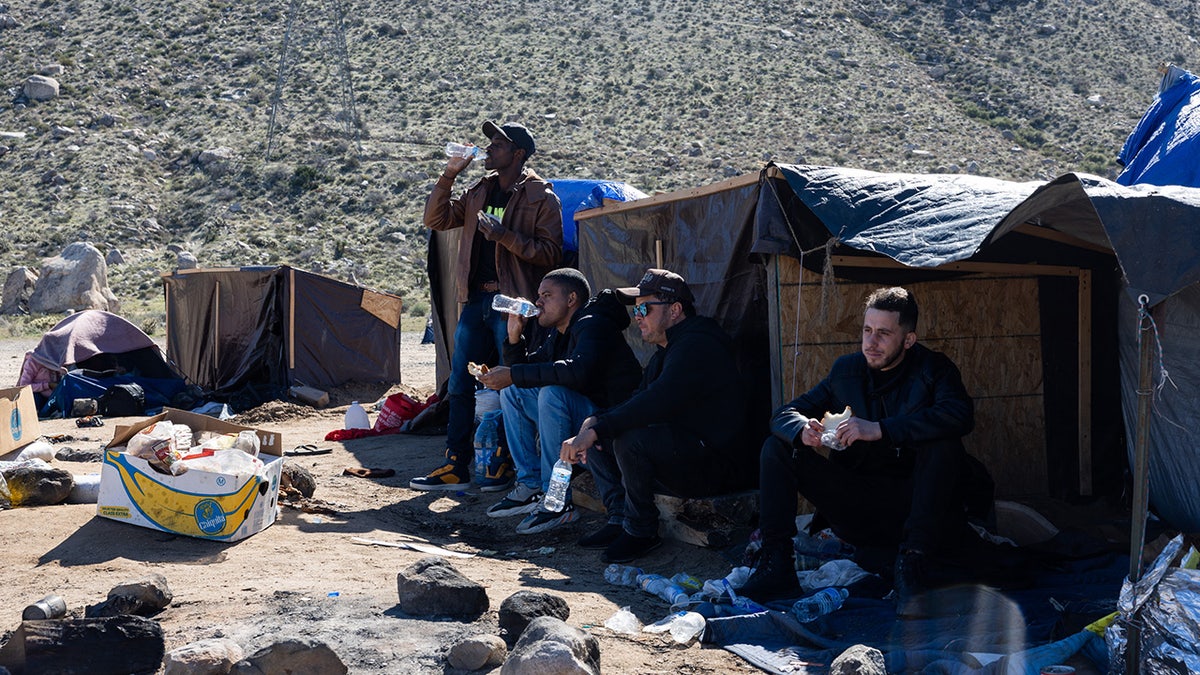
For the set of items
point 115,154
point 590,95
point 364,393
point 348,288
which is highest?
point 590,95

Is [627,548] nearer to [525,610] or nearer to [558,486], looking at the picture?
[558,486]

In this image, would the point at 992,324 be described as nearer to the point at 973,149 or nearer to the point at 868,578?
the point at 868,578

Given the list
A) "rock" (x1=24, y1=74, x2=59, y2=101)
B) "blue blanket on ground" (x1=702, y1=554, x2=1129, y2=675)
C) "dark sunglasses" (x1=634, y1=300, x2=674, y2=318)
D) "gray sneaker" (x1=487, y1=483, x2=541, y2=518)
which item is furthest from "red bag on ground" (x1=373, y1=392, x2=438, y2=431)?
"rock" (x1=24, y1=74, x2=59, y2=101)

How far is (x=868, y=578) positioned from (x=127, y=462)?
341 centimetres

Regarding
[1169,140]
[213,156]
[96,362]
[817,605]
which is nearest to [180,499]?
[817,605]

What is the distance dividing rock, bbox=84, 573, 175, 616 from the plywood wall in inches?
116

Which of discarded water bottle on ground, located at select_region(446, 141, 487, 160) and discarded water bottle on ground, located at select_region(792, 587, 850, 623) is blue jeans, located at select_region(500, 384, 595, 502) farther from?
discarded water bottle on ground, located at select_region(792, 587, 850, 623)

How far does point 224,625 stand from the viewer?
12.9ft

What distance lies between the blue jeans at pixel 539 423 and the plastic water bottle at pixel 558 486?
0.23 metres

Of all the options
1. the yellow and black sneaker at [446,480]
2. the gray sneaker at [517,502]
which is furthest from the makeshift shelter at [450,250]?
the gray sneaker at [517,502]

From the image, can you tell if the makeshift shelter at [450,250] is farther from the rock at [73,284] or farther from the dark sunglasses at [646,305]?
the rock at [73,284]

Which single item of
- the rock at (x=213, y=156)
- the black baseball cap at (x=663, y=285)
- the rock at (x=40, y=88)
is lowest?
the black baseball cap at (x=663, y=285)

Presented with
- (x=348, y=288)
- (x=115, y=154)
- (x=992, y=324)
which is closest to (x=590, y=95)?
(x=115, y=154)

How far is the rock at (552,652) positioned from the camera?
325 cm
